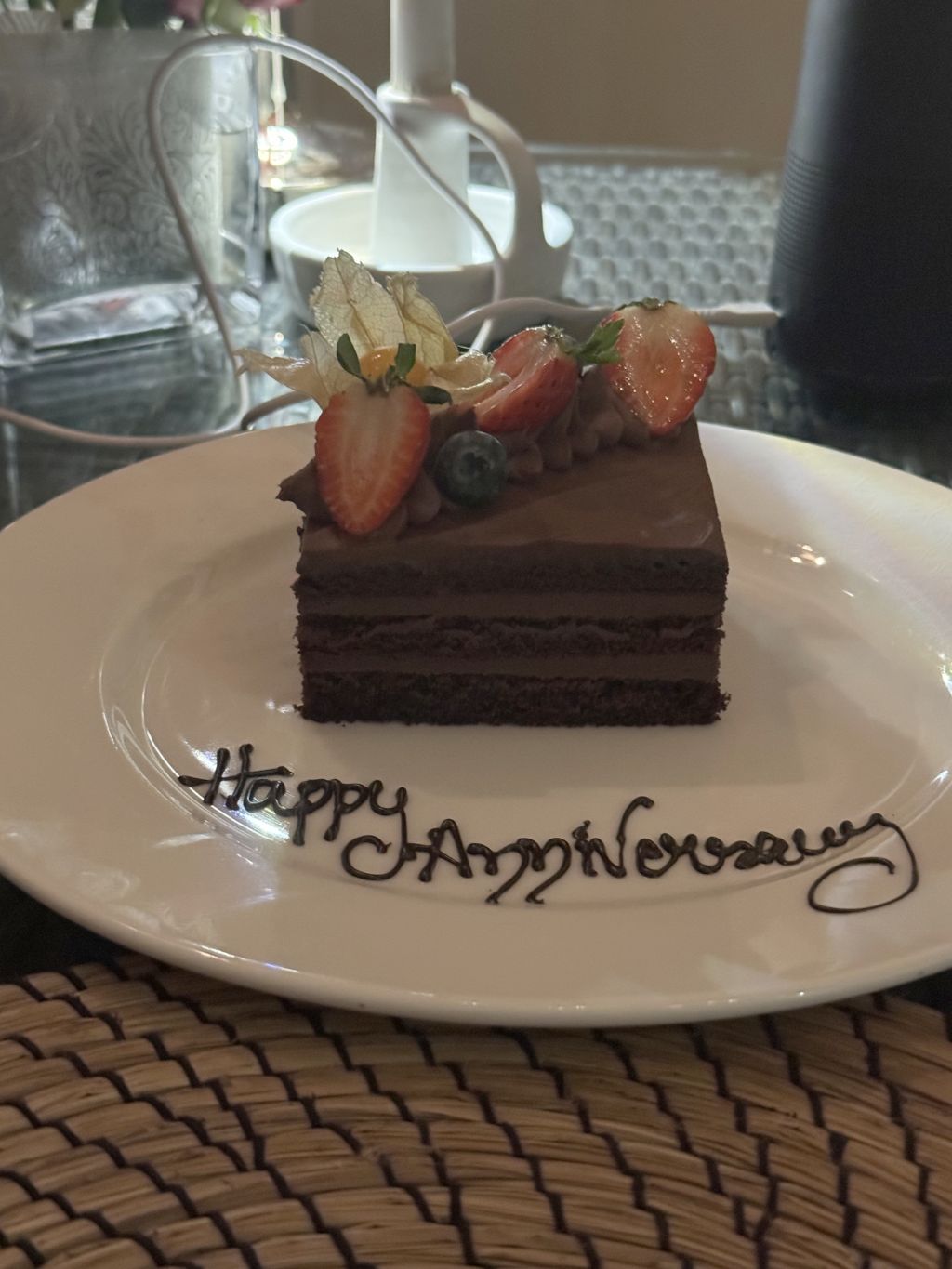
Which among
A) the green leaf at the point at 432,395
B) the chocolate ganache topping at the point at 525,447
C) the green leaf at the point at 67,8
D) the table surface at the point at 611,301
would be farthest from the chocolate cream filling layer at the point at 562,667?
the green leaf at the point at 67,8

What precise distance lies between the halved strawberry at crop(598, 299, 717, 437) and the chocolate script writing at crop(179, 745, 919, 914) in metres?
0.49

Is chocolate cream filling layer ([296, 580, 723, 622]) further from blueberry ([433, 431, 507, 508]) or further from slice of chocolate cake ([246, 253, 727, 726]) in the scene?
blueberry ([433, 431, 507, 508])

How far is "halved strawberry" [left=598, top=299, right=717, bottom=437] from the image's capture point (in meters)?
1.39

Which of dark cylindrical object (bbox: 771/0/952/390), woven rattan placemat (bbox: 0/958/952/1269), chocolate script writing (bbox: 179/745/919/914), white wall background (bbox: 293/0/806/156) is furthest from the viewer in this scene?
white wall background (bbox: 293/0/806/156)

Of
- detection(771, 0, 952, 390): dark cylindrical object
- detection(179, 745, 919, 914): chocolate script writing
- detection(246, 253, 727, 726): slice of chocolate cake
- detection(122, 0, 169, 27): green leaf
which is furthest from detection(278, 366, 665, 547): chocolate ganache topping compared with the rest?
detection(122, 0, 169, 27): green leaf

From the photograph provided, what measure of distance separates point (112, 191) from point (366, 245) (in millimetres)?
Result: 418

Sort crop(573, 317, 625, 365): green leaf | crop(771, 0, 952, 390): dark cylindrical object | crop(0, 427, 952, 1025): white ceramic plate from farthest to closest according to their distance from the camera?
crop(771, 0, 952, 390): dark cylindrical object
crop(573, 317, 625, 365): green leaf
crop(0, 427, 952, 1025): white ceramic plate

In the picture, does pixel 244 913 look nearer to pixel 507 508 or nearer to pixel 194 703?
pixel 194 703

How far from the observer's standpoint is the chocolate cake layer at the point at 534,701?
1301 mm

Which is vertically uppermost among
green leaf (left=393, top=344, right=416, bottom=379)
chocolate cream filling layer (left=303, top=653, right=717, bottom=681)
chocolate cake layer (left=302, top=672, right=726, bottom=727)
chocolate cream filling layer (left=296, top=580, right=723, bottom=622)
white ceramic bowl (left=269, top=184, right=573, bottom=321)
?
green leaf (left=393, top=344, right=416, bottom=379)

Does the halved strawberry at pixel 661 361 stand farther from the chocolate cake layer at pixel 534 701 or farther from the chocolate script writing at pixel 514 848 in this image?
the chocolate script writing at pixel 514 848

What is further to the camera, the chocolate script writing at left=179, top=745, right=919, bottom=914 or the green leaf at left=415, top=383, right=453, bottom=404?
the green leaf at left=415, top=383, right=453, bottom=404

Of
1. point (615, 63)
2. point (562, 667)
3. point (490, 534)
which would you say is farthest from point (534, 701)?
point (615, 63)

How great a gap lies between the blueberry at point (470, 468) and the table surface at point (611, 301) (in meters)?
0.61
